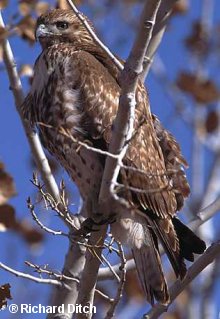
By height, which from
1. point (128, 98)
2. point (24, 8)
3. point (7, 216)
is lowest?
point (128, 98)

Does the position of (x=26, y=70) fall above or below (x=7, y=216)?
above

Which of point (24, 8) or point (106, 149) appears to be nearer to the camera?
point (106, 149)

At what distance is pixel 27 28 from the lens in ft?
17.6

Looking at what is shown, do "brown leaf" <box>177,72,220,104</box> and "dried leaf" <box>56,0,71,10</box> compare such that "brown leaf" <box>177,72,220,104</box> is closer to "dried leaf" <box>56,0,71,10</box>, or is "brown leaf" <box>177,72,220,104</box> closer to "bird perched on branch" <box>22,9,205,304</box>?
"dried leaf" <box>56,0,71,10</box>

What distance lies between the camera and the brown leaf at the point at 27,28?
5.12 meters

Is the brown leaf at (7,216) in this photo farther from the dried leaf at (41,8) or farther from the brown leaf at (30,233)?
the brown leaf at (30,233)

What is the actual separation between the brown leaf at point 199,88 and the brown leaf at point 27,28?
1952 mm

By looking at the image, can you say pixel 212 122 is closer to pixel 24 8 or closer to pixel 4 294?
pixel 24 8

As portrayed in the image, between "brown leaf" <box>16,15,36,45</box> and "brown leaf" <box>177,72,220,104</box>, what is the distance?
1.95 metres

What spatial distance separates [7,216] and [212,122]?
2758 millimetres

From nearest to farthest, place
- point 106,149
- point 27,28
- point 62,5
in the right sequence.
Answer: point 106,149, point 27,28, point 62,5

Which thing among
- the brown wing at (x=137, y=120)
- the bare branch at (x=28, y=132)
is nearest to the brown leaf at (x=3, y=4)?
the bare branch at (x=28, y=132)

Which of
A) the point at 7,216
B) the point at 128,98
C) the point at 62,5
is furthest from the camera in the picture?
the point at 62,5

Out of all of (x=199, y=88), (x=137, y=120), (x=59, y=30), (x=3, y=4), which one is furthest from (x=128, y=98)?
(x=199, y=88)
